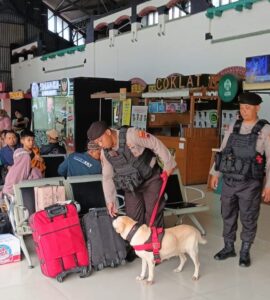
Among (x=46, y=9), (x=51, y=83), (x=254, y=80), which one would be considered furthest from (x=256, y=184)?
(x=46, y=9)

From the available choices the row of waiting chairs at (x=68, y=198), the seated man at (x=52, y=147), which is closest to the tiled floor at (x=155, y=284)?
the row of waiting chairs at (x=68, y=198)

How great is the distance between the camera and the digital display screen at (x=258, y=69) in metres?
5.28

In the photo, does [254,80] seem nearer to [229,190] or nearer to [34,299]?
[229,190]

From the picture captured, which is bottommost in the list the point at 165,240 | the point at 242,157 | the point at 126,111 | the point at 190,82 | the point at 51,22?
the point at 165,240

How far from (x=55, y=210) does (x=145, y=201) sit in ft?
2.48

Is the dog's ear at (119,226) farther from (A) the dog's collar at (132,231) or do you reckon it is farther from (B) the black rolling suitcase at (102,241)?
(B) the black rolling suitcase at (102,241)

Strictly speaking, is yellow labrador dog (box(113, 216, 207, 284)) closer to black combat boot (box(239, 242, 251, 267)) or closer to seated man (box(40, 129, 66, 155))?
black combat boot (box(239, 242, 251, 267))

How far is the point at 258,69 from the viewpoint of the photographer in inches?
212

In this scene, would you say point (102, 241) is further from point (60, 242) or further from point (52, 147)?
point (52, 147)

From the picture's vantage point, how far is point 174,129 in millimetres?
9094

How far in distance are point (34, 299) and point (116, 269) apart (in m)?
0.78

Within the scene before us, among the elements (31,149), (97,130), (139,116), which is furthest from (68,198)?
(139,116)

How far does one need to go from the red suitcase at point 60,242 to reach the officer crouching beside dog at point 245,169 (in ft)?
4.25

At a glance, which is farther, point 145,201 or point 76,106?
point 76,106
